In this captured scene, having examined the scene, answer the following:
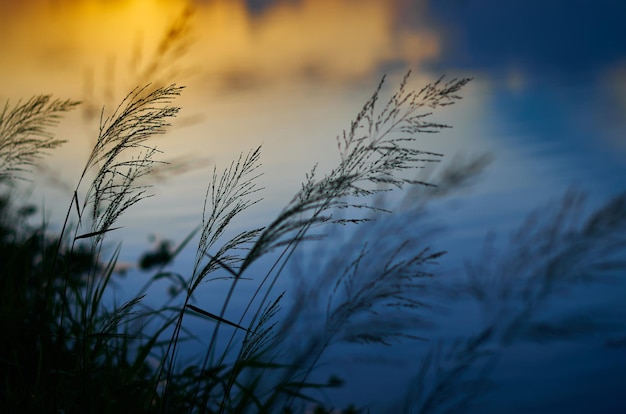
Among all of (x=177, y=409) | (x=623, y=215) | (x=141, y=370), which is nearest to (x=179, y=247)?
(x=141, y=370)

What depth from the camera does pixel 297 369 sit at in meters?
1.65

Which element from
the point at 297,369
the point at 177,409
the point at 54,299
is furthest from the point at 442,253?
the point at 54,299

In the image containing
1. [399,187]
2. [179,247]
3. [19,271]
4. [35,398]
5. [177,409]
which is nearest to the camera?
[399,187]

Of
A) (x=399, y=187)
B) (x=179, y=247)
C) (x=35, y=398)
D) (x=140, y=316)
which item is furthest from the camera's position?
(x=179, y=247)

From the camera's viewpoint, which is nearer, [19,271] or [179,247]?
[179,247]

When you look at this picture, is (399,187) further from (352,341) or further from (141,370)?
(141,370)

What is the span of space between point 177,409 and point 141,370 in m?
0.40

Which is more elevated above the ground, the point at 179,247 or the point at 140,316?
the point at 179,247

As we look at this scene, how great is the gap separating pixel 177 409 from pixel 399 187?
0.92 metres

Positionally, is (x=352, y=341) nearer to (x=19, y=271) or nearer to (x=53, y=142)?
(x=53, y=142)

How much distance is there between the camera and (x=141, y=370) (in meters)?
2.12

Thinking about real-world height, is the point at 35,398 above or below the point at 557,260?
below

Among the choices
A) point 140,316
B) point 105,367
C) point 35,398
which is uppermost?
point 140,316

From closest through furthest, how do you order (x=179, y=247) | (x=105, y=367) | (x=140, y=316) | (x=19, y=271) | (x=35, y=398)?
(x=35, y=398) → (x=105, y=367) → (x=140, y=316) → (x=179, y=247) → (x=19, y=271)
